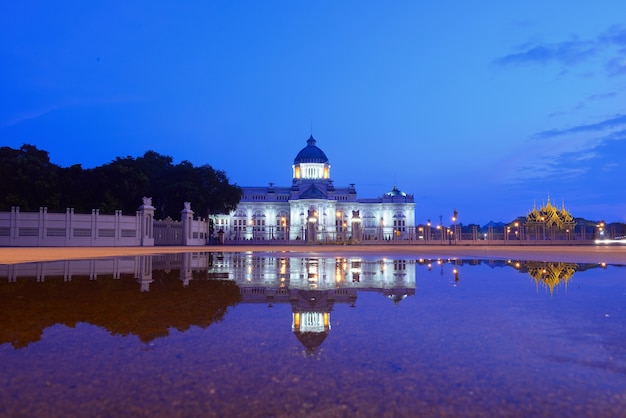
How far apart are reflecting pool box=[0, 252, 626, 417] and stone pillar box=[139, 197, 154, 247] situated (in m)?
37.2

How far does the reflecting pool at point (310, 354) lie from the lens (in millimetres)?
3090

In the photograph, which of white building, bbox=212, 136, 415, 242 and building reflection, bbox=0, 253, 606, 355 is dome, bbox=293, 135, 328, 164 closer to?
white building, bbox=212, 136, 415, 242

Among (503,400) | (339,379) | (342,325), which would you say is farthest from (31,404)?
(342,325)

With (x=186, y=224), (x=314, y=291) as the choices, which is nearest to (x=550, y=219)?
(x=186, y=224)

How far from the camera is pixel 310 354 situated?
4.30 metres

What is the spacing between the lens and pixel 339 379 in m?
3.55

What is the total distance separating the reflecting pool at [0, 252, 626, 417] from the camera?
309cm

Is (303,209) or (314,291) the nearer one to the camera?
(314,291)

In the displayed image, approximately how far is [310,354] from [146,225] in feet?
141

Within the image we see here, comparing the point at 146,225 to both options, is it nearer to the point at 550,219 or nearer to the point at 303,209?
the point at 550,219

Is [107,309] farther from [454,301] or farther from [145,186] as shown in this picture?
[145,186]

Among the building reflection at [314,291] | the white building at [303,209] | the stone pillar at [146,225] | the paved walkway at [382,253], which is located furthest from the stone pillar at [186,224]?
the white building at [303,209]

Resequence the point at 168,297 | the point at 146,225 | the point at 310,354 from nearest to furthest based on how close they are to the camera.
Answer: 1. the point at 310,354
2. the point at 168,297
3. the point at 146,225

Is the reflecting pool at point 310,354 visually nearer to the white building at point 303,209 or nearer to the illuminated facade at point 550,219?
the illuminated facade at point 550,219
